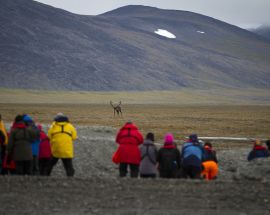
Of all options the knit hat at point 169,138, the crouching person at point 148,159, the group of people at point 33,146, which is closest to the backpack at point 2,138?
the group of people at point 33,146

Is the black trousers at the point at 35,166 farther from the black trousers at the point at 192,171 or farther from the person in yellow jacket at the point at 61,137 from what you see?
the black trousers at the point at 192,171

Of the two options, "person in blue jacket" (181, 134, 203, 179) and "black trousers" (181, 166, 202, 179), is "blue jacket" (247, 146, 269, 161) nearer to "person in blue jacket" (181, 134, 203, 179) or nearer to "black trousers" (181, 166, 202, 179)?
"person in blue jacket" (181, 134, 203, 179)

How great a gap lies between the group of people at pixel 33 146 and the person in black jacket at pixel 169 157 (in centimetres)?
179

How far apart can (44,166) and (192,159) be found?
3.16m

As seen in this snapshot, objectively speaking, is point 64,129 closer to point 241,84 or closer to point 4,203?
point 4,203

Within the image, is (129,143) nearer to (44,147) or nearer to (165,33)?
(44,147)

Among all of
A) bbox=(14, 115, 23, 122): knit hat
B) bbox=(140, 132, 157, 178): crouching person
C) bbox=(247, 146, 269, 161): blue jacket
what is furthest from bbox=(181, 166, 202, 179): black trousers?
bbox=(14, 115, 23, 122): knit hat

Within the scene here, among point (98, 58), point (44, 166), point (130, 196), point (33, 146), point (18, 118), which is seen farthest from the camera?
point (98, 58)

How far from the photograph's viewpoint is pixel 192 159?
1223 cm

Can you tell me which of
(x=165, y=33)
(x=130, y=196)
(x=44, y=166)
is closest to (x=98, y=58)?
(x=165, y=33)

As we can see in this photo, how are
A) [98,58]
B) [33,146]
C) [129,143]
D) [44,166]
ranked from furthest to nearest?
[98,58], [44,166], [33,146], [129,143]

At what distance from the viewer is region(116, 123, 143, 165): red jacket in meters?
12.3

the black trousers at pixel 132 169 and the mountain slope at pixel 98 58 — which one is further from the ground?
the mountain slope at pixel 98 58

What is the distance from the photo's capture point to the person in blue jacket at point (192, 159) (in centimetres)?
1225
